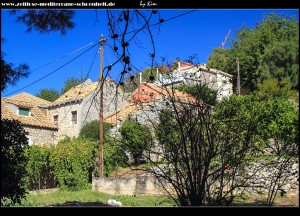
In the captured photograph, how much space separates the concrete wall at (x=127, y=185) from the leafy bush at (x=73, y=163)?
2.94 ft

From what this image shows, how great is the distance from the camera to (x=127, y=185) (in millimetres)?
8922

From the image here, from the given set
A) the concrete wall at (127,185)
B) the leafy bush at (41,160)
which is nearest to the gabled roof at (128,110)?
the concrete wall at (127,185)

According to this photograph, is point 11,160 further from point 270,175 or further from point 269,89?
point 269,89

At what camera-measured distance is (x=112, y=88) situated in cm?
369

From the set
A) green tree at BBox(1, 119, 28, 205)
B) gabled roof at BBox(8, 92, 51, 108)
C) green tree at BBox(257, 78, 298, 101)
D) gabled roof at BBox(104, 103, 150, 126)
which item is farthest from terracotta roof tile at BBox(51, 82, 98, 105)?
green tree at BBox(257, 78, 298, 101)

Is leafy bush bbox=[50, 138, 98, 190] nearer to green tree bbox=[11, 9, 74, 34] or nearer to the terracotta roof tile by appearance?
the terracotta roof tile

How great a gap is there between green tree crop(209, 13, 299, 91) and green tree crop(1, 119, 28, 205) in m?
2.53

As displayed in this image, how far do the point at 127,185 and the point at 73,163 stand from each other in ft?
9.38

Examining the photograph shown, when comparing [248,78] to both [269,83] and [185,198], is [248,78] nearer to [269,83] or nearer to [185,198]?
[269,83]

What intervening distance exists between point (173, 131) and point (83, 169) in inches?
315

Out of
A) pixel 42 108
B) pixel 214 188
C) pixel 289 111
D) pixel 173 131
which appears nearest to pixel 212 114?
pixel 173 131

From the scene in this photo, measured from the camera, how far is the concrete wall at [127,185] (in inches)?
328

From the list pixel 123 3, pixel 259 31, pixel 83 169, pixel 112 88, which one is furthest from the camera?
pixel 83 169

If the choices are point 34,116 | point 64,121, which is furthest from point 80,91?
point 34,116
